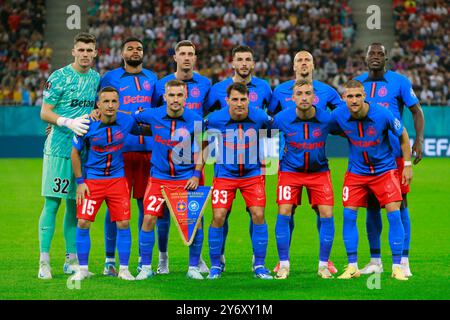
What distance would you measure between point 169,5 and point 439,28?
27.7 ft

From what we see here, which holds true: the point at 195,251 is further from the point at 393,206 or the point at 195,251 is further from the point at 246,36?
the point at 246,36

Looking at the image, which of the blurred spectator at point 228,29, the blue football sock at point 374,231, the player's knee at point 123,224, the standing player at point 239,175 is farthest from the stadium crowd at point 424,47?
the player's knee at point 123,224

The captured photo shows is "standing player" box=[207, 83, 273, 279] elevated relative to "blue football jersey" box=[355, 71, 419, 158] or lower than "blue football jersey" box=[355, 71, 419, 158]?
lower

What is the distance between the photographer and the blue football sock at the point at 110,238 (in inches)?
356

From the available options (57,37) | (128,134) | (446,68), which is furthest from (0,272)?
(446,68)

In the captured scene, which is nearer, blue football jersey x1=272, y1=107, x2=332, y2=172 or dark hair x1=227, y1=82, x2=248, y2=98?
dark hair x1=227, y1=82, x2=248, y2=98

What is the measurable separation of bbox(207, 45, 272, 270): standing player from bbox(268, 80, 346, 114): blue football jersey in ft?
0.27

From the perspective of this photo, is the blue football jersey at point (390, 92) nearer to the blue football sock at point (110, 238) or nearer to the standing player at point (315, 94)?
the standing player at point (315, 94)

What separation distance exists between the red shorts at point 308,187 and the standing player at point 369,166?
0.62 feet

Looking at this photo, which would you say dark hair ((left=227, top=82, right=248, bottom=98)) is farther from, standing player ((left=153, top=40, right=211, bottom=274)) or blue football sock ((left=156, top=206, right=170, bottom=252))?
blue football sock ((left=156, top=206, right=170, bottom=252))

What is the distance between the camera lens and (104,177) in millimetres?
8742

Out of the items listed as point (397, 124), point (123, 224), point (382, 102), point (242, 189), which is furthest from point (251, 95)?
point (123, 224)

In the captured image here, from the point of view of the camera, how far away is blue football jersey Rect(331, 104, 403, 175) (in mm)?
8672

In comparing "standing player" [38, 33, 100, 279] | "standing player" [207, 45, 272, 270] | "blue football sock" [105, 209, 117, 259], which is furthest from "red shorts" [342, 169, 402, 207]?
"standing player" [38, 33, 100, 279]
